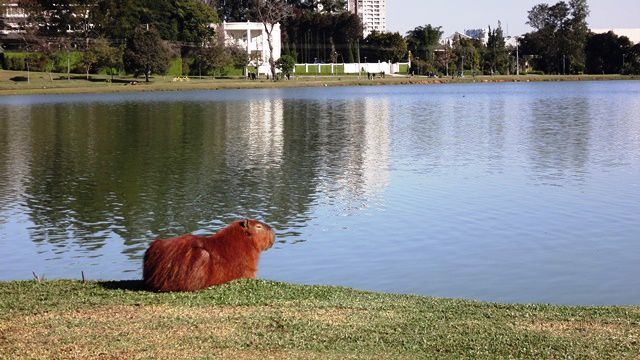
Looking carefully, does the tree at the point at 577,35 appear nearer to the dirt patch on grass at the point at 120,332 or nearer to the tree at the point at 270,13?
the tree at the point at 270,13

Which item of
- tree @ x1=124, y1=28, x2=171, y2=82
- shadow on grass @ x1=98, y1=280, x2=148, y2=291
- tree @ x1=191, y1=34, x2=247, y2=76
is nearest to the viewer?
shadow on grass @ x1=98, y1=280, x2=148, y2=291

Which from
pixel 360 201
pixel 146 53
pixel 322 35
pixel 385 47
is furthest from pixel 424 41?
pixel 360 201

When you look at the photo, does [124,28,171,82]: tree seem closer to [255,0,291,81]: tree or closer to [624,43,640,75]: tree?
[255,0,291,81]: tree

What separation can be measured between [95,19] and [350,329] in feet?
373

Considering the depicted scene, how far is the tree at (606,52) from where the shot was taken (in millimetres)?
158250

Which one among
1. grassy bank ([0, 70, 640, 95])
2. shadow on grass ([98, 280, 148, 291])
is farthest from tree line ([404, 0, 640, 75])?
shadow on grass ([98, 280, 148, 291])

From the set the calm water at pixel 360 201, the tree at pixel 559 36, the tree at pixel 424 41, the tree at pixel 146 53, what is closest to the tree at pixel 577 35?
the tree at pixel 559 36

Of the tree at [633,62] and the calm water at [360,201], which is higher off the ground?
the tree at [633,62]

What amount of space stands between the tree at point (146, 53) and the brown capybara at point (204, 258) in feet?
315

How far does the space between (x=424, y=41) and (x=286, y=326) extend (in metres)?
152

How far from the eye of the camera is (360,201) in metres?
23.1

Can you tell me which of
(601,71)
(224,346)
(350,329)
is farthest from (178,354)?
(601,71)

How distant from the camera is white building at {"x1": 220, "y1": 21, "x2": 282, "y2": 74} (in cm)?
13900

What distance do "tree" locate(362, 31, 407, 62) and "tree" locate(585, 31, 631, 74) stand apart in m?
31.4
